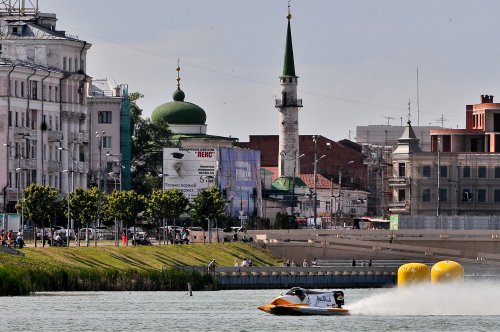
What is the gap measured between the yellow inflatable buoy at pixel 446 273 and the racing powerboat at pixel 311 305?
1179 inches

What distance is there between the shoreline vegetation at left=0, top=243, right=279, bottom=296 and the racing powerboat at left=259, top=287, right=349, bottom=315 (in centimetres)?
2308

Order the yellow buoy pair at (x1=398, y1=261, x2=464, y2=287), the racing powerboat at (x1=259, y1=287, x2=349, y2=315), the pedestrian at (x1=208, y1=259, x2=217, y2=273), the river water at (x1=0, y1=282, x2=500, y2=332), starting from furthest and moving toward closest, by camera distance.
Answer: the pedestrian at (x1=208, y1=259, x2=217, y2=273) → the yellow buoy pair at (x1=398, y1=261, x2=464, y2=287) → the racing powerboat at (x1=259, y1=287, x2=349, y2=315) → the river water at (x1=0, y1=282, x2=500, y2=332)

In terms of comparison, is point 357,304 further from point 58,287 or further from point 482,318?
point 58,287

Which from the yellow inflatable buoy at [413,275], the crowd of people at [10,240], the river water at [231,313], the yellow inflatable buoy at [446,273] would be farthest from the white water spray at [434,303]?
the crowd of people at [10,240]

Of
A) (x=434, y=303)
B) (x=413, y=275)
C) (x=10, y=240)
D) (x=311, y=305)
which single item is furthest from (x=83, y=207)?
(x=311, y=305)

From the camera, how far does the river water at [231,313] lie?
129625mm

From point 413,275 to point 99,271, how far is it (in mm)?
27575

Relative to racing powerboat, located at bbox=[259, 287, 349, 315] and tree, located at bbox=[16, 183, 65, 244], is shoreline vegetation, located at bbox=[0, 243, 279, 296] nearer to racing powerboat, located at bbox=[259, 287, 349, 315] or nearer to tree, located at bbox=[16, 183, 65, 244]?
tree, located at bbox=[16, 183, 65, 244]

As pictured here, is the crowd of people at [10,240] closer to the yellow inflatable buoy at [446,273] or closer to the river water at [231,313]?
the river water at [231,313]

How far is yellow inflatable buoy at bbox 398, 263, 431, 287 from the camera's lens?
178m

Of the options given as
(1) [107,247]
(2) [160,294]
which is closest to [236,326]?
(2) [160,294]

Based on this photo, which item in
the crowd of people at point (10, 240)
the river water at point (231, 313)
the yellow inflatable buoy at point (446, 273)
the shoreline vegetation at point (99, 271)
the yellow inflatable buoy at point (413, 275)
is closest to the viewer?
the river water at point (231, 313)

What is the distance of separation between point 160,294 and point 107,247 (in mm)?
17391

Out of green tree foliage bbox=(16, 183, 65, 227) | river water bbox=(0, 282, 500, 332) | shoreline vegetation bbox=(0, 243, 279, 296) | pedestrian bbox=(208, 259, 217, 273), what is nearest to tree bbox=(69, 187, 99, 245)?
green tree foliage bbox=(16, 183, 65, 227)
